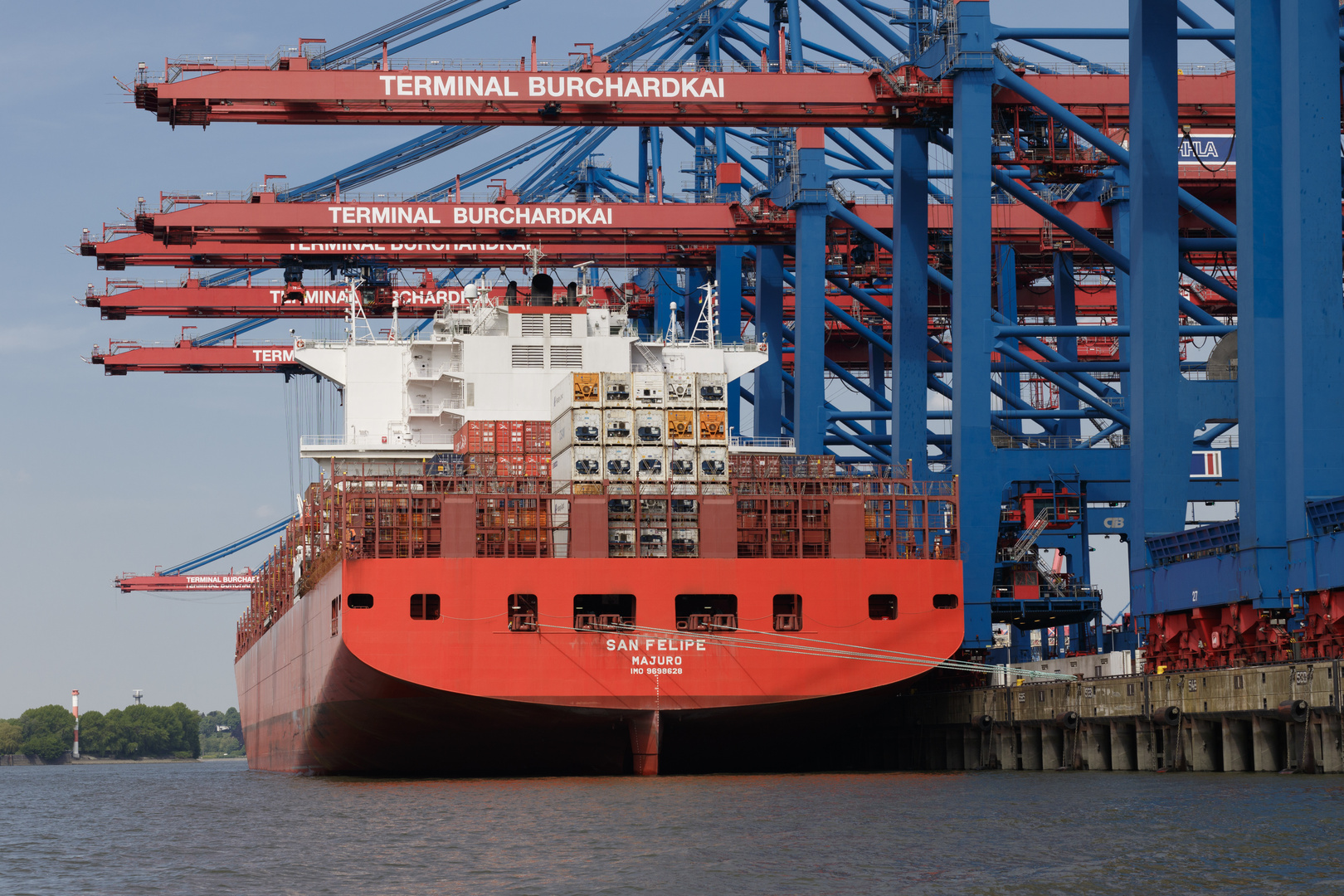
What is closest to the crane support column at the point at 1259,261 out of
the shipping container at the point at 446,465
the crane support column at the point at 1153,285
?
the crane support column at the point at 1153,285

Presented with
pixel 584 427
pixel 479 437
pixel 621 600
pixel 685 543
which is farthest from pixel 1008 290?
pixel 621 600

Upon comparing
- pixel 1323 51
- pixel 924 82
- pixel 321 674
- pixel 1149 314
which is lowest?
pixel 321 674

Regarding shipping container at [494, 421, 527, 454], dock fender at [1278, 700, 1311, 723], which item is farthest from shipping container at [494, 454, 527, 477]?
dock fender at [1278, 700, 1311, 723]

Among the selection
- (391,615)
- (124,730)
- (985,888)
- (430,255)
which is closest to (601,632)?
(391,615)

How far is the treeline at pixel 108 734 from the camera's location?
11344cm

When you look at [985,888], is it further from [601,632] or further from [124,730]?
[124,730]

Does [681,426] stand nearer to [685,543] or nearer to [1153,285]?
[685,543]

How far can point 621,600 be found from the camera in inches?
1086

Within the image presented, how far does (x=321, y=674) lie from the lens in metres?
29.9

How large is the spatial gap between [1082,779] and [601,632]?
23.9 feet

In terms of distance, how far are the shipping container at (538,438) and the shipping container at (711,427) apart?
3594mm

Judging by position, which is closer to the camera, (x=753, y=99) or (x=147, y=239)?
(x=753, y=99)

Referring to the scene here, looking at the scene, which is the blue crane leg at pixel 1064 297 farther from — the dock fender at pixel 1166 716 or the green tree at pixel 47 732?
the green tree at pixel 47 732

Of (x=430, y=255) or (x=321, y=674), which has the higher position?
(x=430, y=255)
